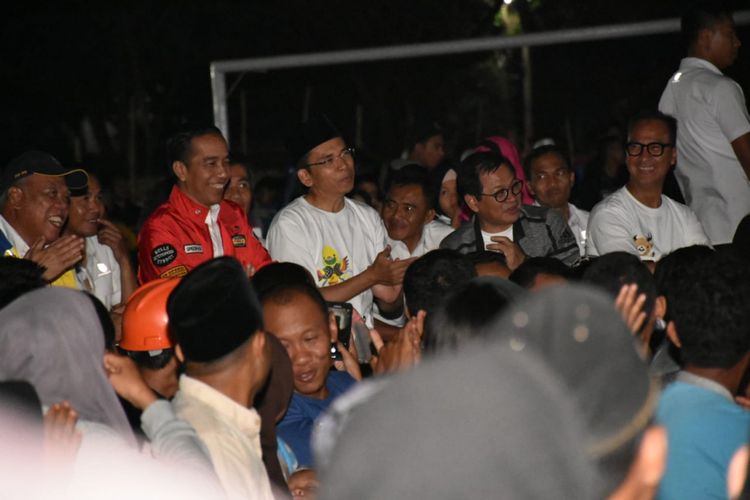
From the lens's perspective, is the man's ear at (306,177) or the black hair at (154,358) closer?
the black hair at (154,358)

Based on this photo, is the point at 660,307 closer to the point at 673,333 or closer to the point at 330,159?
the point at 673,333

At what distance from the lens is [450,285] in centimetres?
473

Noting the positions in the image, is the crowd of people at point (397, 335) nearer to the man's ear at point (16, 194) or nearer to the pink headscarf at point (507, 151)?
the man's ear at point (16, 194)

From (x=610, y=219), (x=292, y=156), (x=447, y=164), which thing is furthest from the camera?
(x=447, y=164)

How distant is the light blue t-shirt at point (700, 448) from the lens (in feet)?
9.46

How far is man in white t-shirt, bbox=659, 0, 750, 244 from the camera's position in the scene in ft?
20.7

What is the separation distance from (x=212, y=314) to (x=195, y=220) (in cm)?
323

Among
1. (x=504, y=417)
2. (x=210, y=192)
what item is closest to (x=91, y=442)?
(x=504, y=417)

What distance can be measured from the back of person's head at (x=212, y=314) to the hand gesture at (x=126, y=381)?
22 cm

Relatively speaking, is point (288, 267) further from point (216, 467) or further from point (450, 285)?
point (216, 467)

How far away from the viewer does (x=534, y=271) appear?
15.8 feet

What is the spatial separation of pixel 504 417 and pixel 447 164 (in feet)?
22.7

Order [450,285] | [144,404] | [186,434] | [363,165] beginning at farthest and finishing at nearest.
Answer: [363,165]
[450,285]
[144,404]
[186,434]

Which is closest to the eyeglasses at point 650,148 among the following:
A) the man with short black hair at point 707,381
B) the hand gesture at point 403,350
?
the hand gesture at point 403,350
